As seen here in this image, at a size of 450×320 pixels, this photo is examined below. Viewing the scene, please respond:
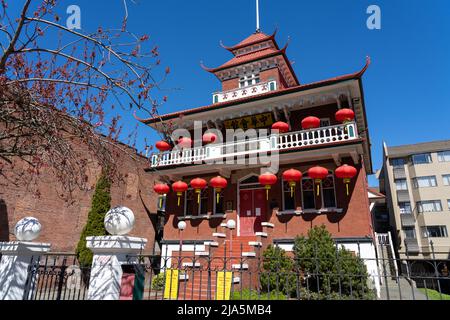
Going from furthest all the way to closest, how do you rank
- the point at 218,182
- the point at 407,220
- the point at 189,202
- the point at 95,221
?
the point at 407,220
the point at 95,221
the point at 189,202
the point at 218,182

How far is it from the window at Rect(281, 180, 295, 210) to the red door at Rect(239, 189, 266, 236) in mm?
1222

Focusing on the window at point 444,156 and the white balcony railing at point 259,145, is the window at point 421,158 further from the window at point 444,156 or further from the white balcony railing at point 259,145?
the white balcony railing at point 259,145

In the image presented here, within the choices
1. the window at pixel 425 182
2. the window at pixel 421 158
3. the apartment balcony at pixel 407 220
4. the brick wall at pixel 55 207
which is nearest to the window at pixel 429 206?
the apartment balcony at pixel 407 220

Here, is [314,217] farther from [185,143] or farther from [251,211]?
[185,143]

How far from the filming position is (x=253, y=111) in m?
17.4

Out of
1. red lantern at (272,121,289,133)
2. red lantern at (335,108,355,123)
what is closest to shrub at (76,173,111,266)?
red lantern at (272,121,289,133)

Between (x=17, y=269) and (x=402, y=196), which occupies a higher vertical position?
(x=402, y=196)

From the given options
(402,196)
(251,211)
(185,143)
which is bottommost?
(251,211)

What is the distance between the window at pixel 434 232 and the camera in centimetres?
3678

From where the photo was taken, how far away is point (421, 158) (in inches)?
1617

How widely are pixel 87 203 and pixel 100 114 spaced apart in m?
15.9

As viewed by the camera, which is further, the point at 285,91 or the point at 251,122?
the point at 251,122

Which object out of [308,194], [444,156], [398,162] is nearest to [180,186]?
[308,194]

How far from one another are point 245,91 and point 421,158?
3424 centimetres
